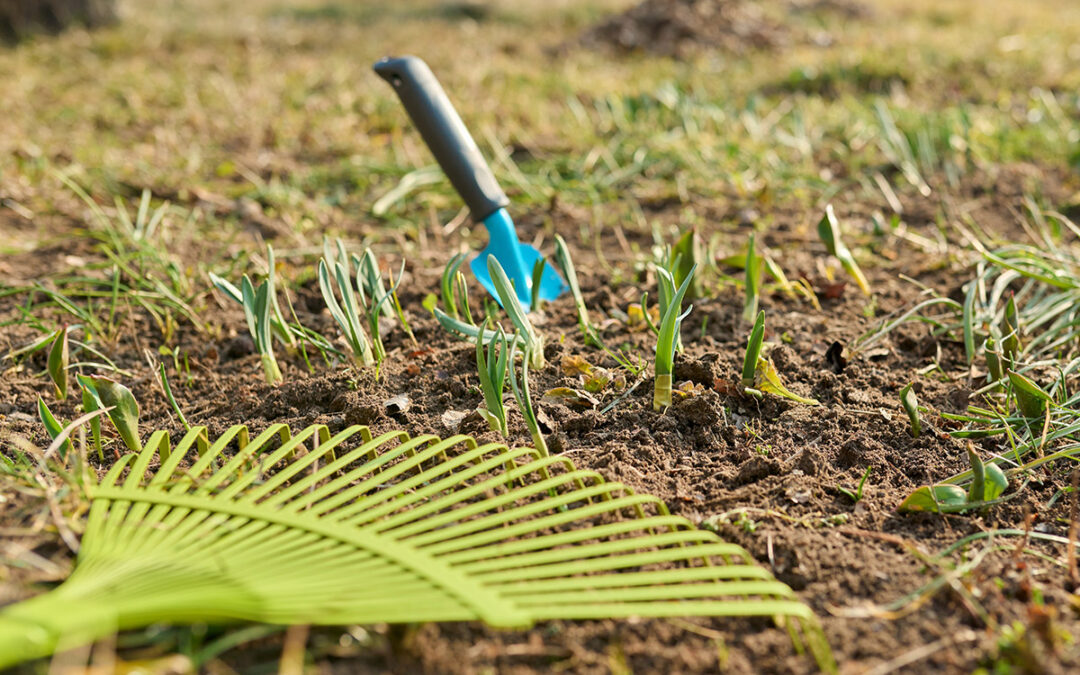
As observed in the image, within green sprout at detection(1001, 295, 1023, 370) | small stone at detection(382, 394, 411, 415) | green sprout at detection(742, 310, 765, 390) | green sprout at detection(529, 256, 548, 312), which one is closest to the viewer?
green sprout at detection(742, 310, 765, 390)

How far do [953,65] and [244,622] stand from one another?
4.98 metres

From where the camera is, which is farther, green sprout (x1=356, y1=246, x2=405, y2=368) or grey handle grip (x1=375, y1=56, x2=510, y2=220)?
grey handle grip (x1=375, y1=56, x2=510, y2=220)

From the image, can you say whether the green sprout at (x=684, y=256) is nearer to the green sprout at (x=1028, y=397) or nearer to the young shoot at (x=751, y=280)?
the young shoot at (x=751, y=280)

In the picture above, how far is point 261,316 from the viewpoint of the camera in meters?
1.94

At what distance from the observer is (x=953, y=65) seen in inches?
199

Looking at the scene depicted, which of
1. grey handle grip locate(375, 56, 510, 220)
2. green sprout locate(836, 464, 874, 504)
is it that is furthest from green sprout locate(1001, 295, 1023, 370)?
grey handle grip locate(375, 56, 510, 220)

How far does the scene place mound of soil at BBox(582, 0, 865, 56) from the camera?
19.3ft

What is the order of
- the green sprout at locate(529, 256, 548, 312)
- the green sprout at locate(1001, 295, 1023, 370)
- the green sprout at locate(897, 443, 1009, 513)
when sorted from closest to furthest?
the green sprout at locate(897, 443, 1009, 513) < the green sprout at locate(1001, 295, 1023, 370) < the green sprout at locate(529, 256, 548, 312)

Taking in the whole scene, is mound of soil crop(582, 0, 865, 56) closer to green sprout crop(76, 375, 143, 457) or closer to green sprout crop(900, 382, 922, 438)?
green sprout crop(900, 382, 922, 438)

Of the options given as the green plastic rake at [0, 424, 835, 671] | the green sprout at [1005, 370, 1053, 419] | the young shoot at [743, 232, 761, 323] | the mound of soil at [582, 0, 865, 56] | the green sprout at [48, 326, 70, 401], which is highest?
the mound of soil at [582, 0, 865, 56]

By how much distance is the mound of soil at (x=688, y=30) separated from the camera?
589cm

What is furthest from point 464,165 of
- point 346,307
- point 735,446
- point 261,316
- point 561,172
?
point 561,172

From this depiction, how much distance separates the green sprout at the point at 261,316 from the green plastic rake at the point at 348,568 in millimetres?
431

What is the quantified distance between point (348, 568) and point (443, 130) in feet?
4.52
